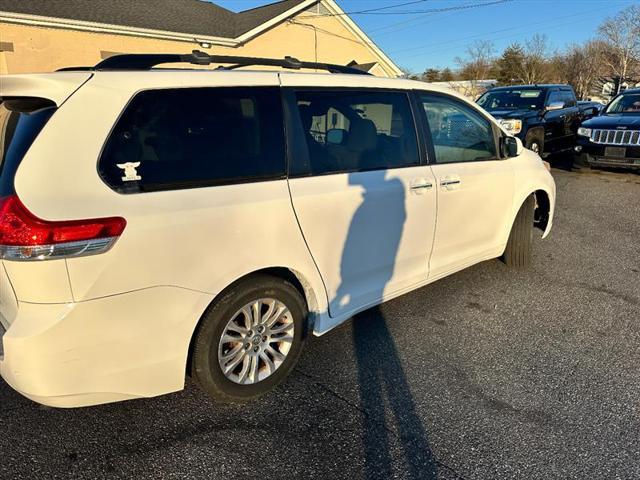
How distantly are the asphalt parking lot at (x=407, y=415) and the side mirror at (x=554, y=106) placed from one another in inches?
325

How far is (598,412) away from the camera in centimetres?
255

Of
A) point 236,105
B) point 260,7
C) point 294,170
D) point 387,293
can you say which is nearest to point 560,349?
point 387,293

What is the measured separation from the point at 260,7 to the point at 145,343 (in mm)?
20439

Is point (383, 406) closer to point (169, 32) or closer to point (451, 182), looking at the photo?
point (451, 182)

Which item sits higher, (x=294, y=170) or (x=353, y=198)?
(x=294, y=170)

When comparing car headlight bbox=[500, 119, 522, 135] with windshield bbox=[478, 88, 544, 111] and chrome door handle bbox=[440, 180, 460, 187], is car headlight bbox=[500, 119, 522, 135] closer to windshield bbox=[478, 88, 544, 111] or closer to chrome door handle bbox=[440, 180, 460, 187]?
windshield bbox=[478, 88, 544, 111]

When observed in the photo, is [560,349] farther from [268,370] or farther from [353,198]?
[268,370]

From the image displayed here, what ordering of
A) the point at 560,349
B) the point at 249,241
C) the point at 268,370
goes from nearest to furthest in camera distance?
1. the point at 249,241
2. the point at 268,370
3. the point at 560,349

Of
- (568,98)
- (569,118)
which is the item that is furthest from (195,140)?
(568,98)

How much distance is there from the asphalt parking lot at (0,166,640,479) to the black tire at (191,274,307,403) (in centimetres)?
11

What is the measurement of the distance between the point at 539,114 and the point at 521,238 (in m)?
7.35

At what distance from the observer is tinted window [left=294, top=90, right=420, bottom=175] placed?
9.09 ft

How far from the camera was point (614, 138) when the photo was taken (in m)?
8.90

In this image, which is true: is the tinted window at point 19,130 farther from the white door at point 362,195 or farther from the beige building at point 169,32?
the beige building at point 169,32
